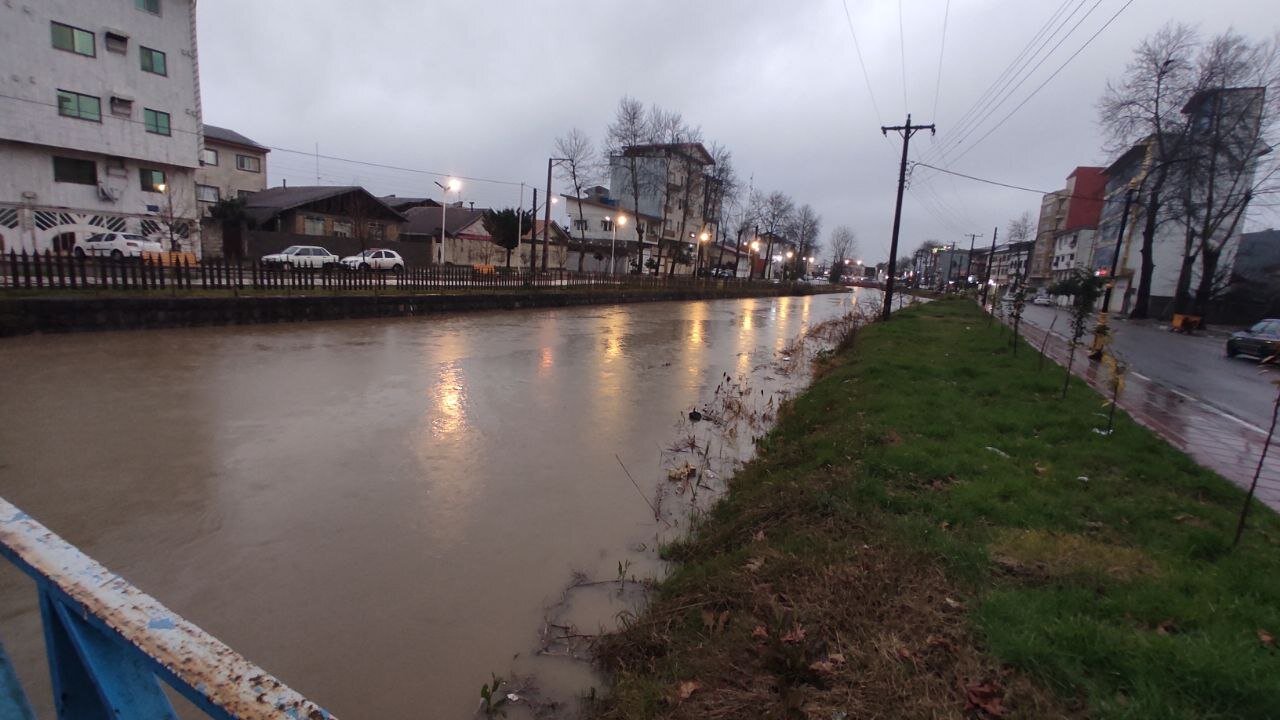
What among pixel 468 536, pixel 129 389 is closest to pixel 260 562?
pixel 468 536

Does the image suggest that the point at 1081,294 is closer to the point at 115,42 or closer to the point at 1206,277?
the point at 1206,277

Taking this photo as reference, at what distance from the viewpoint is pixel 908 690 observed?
2660mm

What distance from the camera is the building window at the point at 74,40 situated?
25.0 m

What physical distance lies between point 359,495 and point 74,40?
33.7m

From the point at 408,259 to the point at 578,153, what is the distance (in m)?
14.1

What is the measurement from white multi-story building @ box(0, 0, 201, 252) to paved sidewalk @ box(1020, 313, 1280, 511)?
97.8 feet

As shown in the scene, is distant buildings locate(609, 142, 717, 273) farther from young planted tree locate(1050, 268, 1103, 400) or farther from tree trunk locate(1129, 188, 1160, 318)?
young planted tree locate(1050, 268, 1103, 400)

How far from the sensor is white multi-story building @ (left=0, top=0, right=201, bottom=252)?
79.4 feet

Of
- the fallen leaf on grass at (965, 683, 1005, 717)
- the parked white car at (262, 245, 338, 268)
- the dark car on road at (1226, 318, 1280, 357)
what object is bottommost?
the fallen leaf on grass at (965, 683, 1005, 717)

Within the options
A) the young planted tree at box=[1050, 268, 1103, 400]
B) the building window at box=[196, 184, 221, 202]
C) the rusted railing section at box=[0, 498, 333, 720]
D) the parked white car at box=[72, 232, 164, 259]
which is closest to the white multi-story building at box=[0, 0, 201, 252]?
the parked white car at box=[72, 232, 164, 259]

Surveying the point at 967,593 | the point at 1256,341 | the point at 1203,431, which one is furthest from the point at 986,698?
the point at 1256,341

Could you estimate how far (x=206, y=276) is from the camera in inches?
628

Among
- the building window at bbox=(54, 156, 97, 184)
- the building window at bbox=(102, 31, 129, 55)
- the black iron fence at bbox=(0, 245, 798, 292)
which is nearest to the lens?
the black iron fence at bbox=(0, 245, 798, 292)

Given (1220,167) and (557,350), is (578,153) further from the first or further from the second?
(1220,167)
